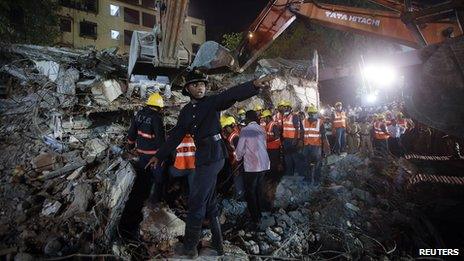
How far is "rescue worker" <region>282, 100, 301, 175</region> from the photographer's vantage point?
24.4ft

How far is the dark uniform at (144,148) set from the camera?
15.8 feet

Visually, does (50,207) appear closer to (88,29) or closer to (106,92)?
(106,92)

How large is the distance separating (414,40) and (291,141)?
3303 mm

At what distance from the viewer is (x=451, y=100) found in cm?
305

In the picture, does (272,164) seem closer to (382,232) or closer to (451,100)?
(382,232)

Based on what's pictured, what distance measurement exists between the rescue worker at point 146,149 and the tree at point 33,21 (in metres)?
16.3

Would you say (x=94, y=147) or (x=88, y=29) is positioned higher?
(x=88, y=29)

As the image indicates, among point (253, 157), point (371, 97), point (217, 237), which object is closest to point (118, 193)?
point (217, 237)

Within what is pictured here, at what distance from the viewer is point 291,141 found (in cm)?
751

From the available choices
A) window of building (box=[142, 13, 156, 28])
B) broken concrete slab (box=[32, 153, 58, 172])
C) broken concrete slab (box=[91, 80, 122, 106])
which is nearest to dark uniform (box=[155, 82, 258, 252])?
broken concrete slab (box=[32, 153, 58, 172])

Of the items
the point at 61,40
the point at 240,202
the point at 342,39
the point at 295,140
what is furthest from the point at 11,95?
the point at 61,40

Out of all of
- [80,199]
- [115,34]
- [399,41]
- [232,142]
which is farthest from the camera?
[115,34]

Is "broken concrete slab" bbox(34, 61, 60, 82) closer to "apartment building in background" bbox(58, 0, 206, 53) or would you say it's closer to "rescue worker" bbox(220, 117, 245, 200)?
"rescue worker" bbox(220, 117, 245, 200)

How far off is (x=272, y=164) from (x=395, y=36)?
3700 mm
